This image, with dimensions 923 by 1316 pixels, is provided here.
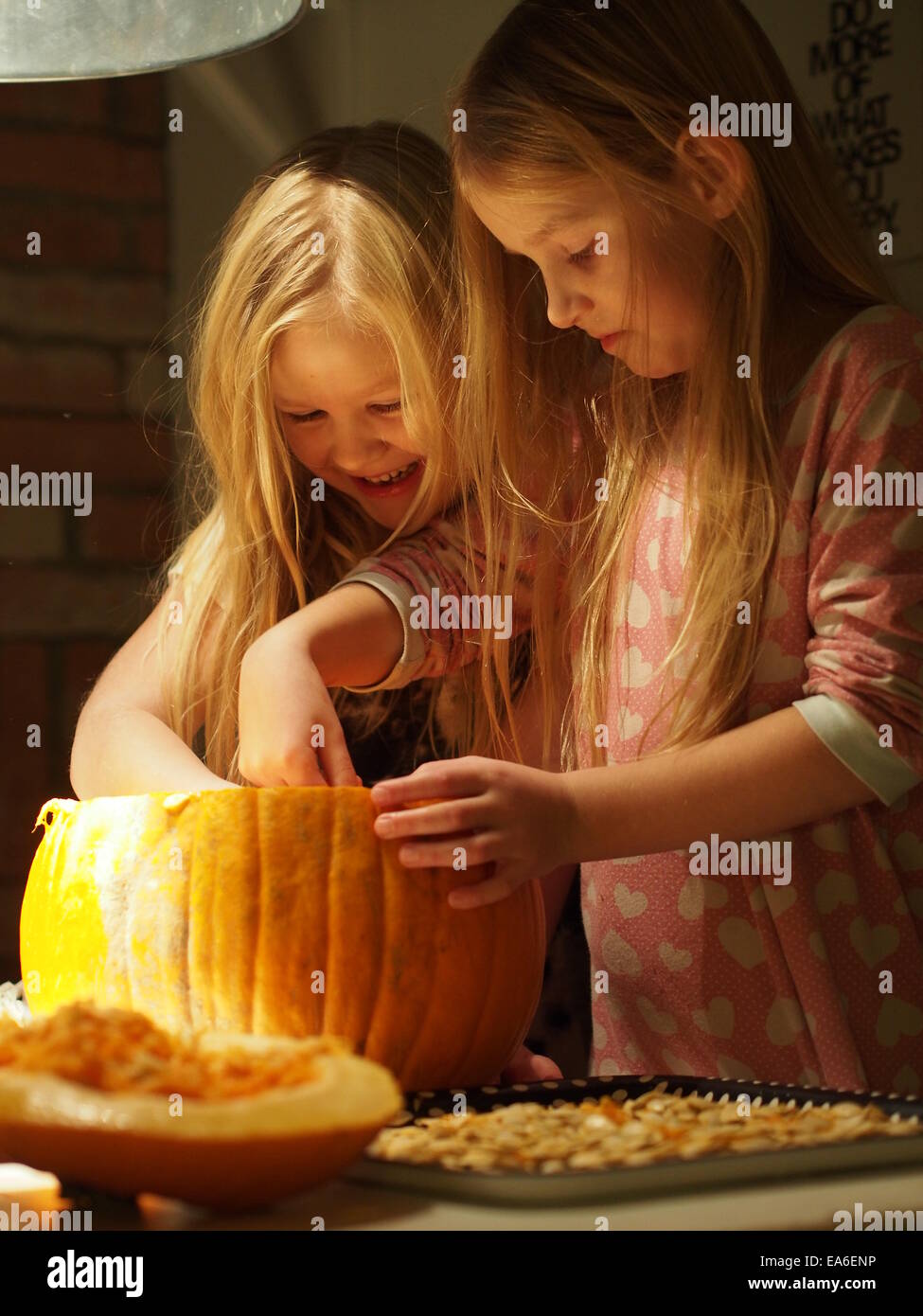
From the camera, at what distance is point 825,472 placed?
0.74 meters

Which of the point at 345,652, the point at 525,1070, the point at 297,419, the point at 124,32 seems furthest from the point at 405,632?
the point at 124,32

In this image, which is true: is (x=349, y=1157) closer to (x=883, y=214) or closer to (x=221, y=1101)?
(x=221, y=1101)

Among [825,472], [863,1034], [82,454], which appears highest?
[82,454]

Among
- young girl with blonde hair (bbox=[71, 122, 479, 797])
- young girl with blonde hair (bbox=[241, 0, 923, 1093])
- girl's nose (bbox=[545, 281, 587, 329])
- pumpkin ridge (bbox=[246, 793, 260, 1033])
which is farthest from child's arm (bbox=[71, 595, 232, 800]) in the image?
girl's nose (bbox=[545, 281, 587, 329])

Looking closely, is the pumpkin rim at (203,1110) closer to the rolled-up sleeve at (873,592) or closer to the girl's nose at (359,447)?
the rolled-up sleeve at (873,592)

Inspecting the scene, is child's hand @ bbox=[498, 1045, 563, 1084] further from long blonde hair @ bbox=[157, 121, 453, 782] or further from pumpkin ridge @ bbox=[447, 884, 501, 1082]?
long blonde hair @ bbox=[157, 121, 453, 782]

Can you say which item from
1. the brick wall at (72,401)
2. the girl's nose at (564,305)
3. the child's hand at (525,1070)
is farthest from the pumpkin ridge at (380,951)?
the brick wall at (72,401)

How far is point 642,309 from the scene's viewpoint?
2.58 feet

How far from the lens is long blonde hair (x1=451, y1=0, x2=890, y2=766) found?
77cm

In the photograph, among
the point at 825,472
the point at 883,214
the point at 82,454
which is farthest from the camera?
the point at 82,454

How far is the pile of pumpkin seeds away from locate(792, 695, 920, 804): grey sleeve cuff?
211 millimetres
